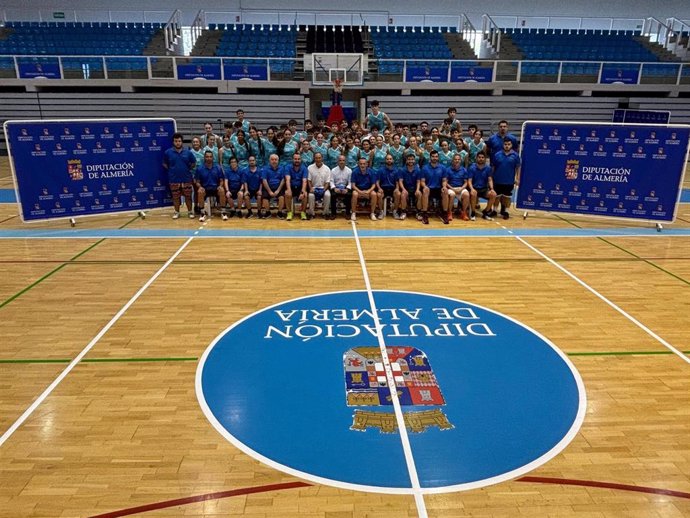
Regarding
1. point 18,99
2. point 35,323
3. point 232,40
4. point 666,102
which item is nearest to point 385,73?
point 232,40

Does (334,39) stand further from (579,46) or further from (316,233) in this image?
(316,233)

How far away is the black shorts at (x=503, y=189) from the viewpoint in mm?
10812

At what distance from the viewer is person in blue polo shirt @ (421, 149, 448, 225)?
35.0ft

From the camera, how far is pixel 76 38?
22.2 m

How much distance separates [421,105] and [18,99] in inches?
605

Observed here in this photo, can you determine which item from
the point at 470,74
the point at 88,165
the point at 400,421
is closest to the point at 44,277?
the point at 88,165

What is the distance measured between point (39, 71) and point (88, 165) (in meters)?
12.1

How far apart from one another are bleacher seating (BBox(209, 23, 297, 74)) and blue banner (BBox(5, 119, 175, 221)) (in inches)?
440

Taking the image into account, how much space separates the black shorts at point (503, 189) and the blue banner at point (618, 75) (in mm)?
12755

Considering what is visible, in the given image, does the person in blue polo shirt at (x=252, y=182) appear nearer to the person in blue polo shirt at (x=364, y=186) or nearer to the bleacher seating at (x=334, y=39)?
the person in blue polo shirt at (x=364, y=186)

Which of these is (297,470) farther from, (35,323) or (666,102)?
(666,102)

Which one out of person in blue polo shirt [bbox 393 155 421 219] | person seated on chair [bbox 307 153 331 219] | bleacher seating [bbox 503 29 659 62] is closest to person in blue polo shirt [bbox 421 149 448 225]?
person in blue polo shirt [bbox 393 155 421 219]

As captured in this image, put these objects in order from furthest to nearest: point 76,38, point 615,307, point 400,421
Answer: point 76,38, point 615,307, point 400,421

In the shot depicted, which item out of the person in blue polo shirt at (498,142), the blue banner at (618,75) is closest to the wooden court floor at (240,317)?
the person in blue polo shirt at (498,142)
